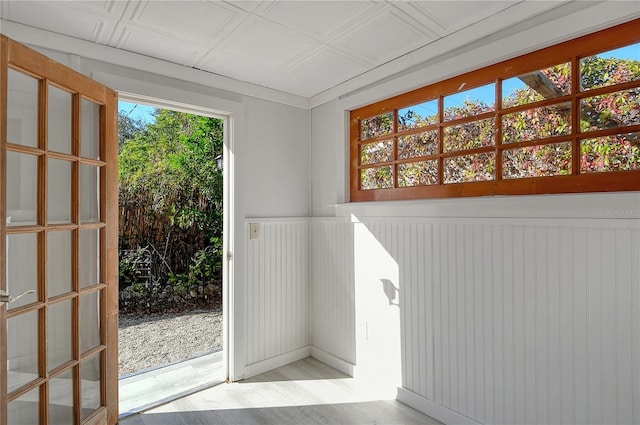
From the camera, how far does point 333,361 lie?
2.76 m

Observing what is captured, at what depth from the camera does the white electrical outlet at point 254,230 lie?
2.63 m

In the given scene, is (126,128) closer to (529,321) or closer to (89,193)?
(89,193)

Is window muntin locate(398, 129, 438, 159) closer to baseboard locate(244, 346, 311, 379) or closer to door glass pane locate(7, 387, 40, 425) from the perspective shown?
baseboard locate(244, 346, 311, 379)

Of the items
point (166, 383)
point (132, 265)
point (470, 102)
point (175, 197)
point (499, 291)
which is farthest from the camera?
point (175, 197)

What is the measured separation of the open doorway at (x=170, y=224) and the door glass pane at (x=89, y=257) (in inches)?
80.5

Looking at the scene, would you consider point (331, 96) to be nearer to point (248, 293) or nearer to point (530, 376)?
point (248, 293)

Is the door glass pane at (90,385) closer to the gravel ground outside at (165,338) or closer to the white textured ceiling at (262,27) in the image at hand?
the gravel ground outside at (165,338)

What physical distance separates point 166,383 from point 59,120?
195 centimetres

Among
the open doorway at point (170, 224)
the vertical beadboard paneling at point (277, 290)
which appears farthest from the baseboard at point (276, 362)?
the open doorway at point (170, 224)

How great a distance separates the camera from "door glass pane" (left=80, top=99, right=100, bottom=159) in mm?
1862

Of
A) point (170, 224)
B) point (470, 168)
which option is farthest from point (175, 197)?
point (470, 168)

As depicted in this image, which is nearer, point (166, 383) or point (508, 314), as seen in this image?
point (508, 314)

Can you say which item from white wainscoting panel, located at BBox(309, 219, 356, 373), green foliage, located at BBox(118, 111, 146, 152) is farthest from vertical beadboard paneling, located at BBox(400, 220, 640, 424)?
green foliage, located at BBox(118, 111, 146, 152)

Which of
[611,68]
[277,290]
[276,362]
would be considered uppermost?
[611,68]
